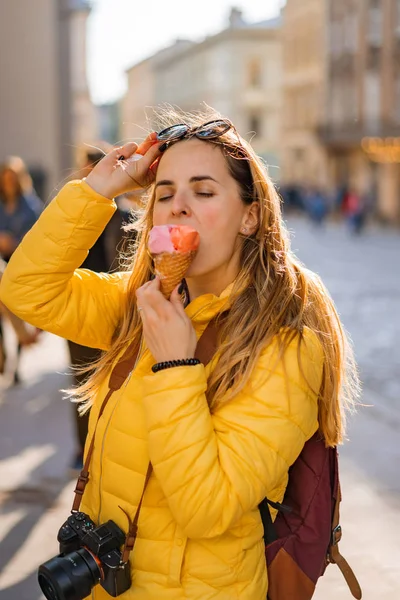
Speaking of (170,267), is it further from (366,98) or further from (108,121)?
(108,121)

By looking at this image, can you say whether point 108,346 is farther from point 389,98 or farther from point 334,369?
point 389,98

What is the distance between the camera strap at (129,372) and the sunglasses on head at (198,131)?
1.44 feet

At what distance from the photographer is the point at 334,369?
2236mm

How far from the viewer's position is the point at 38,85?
26.8 m

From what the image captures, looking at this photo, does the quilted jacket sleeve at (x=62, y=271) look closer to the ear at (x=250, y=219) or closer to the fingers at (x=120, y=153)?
the fingers at (x=120, y=153)

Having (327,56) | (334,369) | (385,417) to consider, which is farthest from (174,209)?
(327,56)

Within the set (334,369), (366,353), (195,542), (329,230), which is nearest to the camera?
(195,542)

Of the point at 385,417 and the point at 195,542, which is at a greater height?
the point at 195,542

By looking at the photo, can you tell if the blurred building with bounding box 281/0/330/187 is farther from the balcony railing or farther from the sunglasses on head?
the sunglasses on head

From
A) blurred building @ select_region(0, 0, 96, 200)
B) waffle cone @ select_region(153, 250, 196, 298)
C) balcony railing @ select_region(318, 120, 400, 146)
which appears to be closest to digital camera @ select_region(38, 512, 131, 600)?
waffle cone @ select_region(153, 250, 196, 298)

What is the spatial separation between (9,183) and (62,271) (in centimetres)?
598

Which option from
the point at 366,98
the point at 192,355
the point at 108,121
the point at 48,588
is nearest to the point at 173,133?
the point at 192,355

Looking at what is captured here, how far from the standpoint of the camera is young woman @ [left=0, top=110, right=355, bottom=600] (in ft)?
6.36

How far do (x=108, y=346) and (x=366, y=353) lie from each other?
716 centimetres
